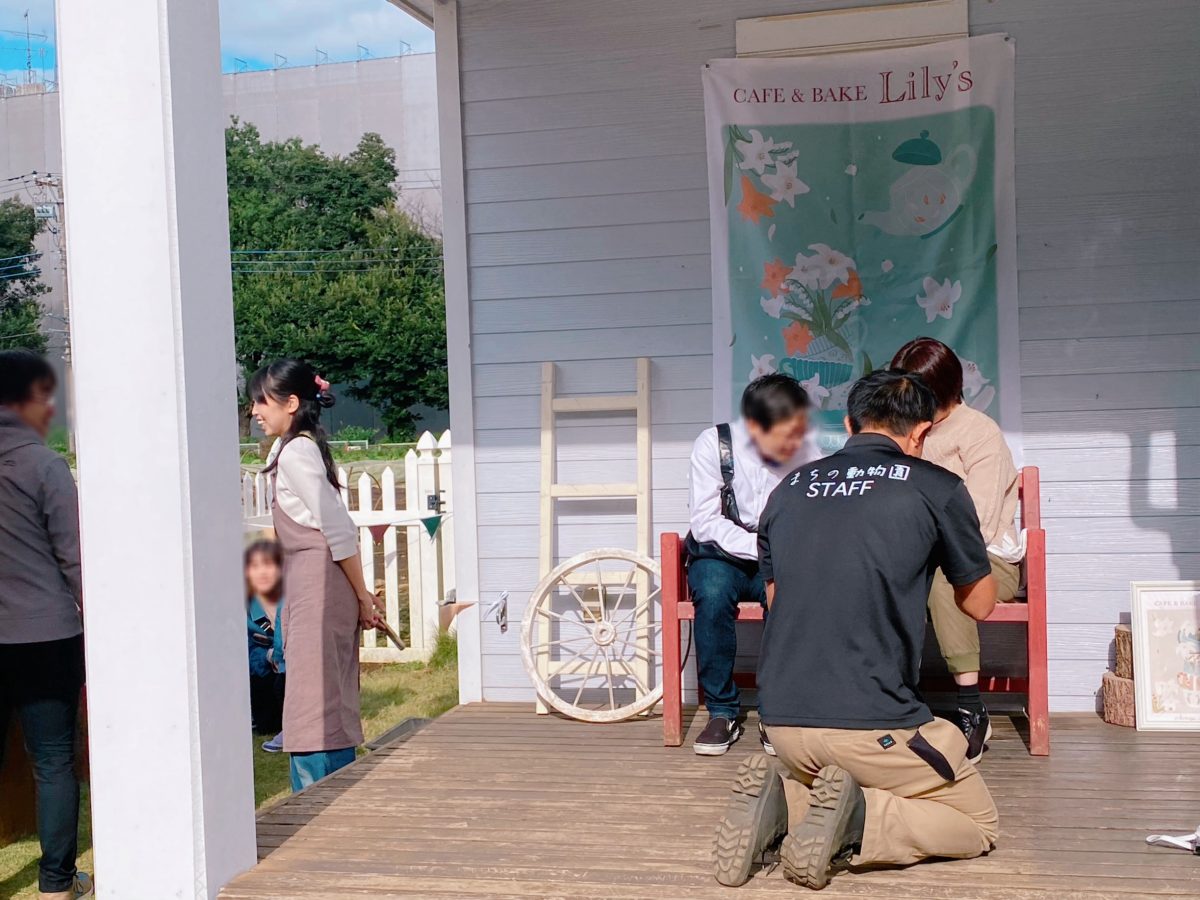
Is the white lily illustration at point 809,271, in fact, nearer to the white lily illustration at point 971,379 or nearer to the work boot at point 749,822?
the white lily illustration at point 971,379

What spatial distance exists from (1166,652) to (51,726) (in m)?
3.48

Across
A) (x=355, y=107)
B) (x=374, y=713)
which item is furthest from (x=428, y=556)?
(x=355, y=107)

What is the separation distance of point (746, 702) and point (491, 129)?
8.09 feet

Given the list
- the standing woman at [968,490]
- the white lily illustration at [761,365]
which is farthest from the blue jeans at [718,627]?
the white lily illustration at [761,365]

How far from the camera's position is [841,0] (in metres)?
4.50

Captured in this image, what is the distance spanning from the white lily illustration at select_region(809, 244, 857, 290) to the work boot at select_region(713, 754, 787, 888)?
2.20m

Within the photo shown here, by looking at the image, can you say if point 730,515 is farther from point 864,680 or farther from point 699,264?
A: point 864,680

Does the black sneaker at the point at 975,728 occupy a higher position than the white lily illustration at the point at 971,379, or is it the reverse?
the white lily illustration at the point at 971,379

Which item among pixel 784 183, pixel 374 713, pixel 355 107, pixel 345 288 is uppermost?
pixel 355 107

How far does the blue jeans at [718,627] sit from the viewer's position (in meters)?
4.06

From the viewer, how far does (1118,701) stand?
4172 mm

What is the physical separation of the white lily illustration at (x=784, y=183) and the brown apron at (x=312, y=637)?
2152 mm

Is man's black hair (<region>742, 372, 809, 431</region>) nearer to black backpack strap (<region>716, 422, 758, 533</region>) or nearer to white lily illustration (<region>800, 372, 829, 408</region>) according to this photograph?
black backpack strap (<region>716, 422, 758, 533</region>)

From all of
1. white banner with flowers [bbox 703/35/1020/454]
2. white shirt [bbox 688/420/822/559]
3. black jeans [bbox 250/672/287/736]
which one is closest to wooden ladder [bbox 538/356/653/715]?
white banner with flowers [bbox 703/35/1020/454]
